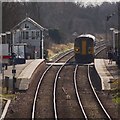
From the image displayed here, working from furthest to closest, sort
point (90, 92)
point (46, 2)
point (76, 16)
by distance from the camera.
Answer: point (46, 2) → point (76, 16) → point (90, 92)

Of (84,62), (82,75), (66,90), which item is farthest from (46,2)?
(66,90)

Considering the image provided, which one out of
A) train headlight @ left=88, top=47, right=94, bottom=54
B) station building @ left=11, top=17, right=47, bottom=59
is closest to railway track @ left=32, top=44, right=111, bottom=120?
train headlight @ left=88, top=47, right=94, bottom=54

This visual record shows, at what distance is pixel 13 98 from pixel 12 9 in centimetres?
3788

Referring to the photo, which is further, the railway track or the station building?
the station building

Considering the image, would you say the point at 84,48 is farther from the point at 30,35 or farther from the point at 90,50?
the point at 30,35

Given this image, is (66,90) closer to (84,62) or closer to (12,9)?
(84,62)

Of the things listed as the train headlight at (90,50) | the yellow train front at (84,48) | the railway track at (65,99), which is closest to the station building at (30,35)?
the yellow train front at (84,48)

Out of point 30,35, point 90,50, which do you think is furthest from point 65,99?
point 30,35

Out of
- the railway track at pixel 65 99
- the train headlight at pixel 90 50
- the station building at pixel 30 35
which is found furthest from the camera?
the station building at pixel 30 35

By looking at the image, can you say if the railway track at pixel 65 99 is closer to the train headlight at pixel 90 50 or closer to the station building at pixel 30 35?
the train headlight at pixel 90 50

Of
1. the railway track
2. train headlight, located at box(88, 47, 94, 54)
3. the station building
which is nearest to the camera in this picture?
the railway track

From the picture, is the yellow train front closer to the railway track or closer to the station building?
the station building

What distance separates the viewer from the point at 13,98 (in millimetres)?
22391

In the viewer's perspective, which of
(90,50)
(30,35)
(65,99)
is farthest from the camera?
(30,35)
